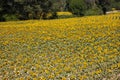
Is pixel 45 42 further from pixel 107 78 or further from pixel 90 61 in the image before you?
pixel 107 78

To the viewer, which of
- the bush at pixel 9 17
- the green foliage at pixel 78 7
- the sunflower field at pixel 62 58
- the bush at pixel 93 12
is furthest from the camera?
the green foliage at pixel 78 7

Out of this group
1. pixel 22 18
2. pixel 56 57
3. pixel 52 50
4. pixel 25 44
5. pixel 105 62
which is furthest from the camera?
pixel 22 18

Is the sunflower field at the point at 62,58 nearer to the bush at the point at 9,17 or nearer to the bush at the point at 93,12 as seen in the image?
the bush at the point at 9,17

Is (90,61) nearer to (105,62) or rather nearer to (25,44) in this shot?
(105,62)

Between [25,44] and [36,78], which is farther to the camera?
[25,44]

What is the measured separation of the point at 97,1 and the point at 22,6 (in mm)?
25675

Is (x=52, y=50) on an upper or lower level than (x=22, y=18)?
upper

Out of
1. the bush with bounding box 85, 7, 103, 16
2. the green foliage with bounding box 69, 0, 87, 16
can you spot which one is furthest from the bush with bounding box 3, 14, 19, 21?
the green foliage with bounding box 69, 0, 87, 16

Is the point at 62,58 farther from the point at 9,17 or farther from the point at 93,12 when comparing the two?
the point at 93,12

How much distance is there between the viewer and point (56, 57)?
52.6 ft

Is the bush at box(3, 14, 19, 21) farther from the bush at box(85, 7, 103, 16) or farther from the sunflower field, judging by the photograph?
the sunflower field

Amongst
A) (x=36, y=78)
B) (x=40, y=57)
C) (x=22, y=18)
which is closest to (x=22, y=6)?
(x=22, y=18)

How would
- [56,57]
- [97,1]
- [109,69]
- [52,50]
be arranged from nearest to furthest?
1. [109,69]
2. [56,57]
3. [52,50]
4. [97,1]

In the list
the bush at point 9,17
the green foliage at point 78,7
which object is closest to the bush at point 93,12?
the green foliage at point 78,7
